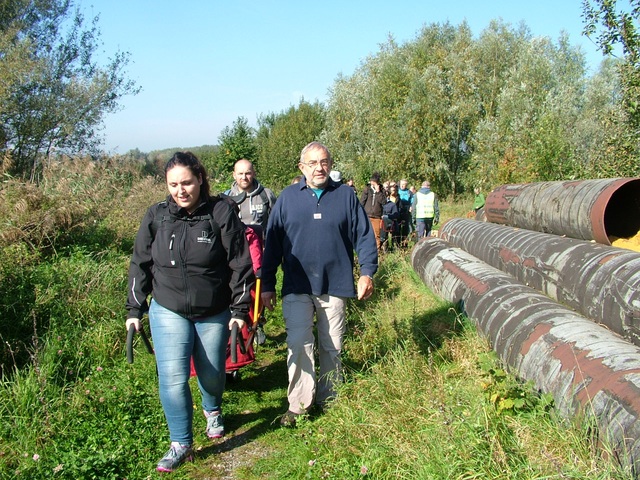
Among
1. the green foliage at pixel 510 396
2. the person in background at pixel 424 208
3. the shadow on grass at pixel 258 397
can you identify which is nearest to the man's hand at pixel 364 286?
the green foliage at pixel 510 396

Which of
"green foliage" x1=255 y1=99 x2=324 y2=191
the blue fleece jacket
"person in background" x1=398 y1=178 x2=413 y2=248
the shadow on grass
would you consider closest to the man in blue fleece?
the blue fleece jacket

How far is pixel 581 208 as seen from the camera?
6746 mm

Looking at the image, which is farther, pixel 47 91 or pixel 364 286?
pixel 47 91

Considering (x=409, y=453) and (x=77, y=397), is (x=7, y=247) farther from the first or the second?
(x=409, y=453)

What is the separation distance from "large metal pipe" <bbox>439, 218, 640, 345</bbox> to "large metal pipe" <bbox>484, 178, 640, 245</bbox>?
1.29ft

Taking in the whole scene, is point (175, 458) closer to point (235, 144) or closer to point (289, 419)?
point (289, 419)

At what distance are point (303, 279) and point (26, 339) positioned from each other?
2.86 metres

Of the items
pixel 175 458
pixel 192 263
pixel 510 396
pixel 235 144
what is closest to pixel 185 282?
pixel 192 263

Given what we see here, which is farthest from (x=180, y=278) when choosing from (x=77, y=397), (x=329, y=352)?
(x=77, y=397)

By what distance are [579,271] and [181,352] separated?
377cm

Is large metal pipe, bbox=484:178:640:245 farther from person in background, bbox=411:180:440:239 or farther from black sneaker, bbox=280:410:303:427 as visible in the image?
black sneaker, bbox=280:410:303:427

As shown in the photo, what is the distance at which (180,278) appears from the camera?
3.55 m

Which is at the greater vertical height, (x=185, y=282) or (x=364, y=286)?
(x=185, y=282)

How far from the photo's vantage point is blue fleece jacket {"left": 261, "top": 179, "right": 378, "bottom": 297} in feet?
13.4
